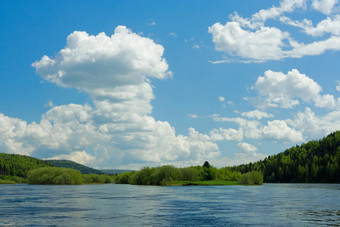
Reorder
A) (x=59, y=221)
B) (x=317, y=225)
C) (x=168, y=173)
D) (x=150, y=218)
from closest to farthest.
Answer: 1. (x=317, y=225)
2. (x=59, y=221)
3. (x=150, y=218)
4. (x=168, y=173)

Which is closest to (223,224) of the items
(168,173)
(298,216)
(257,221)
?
(257,221)

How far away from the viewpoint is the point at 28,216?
52094 mm

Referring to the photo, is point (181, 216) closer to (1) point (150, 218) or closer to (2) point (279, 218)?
(1) point (150, 218)

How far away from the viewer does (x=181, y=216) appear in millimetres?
53344

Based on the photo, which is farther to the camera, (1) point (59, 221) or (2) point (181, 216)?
(2) point (181, 216)

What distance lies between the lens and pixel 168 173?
188875 millimetres

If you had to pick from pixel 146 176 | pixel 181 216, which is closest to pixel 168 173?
pixel 146 176

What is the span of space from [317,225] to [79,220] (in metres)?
31.2

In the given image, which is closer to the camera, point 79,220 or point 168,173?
point 79,220

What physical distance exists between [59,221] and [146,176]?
503 feet

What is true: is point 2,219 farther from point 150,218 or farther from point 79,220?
point 150,218

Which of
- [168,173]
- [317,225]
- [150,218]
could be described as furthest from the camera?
[168,173]

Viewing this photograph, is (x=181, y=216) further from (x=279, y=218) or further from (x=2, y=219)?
(x=2, y=219)

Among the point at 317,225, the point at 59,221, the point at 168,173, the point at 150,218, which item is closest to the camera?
the point at 317,225
